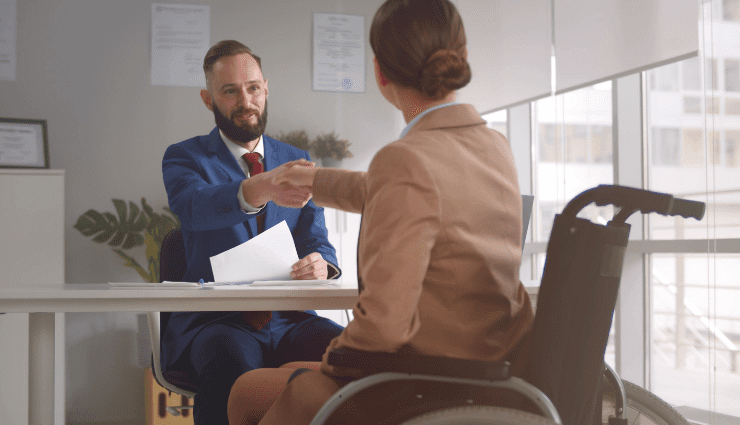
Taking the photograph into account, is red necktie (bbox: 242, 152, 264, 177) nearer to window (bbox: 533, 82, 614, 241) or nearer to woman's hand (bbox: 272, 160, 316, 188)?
woman's hand (bbox: 272, 160, 316, 188)

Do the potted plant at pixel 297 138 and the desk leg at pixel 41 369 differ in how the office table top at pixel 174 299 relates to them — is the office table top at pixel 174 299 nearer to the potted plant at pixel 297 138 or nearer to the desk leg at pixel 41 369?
the desk leg at pixel 41 369

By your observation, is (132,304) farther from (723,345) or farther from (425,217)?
(723,345)

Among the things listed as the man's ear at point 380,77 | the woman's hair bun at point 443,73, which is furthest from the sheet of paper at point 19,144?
the woman's hair bun at point 443,73

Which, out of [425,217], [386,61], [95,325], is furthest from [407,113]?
[95,325]

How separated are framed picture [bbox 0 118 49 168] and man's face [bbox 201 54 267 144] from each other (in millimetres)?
2397

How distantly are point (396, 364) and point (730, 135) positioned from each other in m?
2.27

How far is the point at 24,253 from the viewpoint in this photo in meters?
3.65

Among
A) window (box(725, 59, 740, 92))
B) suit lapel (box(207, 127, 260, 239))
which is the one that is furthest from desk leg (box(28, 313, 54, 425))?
window (box(725, 59, 740, 92))

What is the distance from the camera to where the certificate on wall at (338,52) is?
15.9 feet

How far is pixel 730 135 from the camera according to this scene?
2.65 meters

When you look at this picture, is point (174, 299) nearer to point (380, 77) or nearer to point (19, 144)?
point (380, 77)

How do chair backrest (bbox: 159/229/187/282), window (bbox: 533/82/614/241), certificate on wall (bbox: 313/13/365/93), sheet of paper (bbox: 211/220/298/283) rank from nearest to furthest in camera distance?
sheet of paper (bbox: 211/220/298/283) < chair backrest (bbox: 159/229/187/282) < window (bbox: 533/82/614/241) < certificate on wall (bbox: 313/13/365/93)

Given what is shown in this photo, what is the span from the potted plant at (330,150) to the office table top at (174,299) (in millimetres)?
3059

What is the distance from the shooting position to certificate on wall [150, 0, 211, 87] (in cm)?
450
